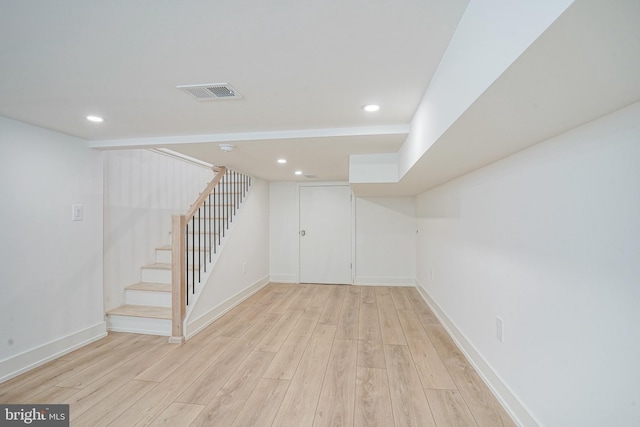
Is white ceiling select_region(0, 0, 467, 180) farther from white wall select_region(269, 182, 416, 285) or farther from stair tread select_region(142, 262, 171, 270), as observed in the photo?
white wall select_region(269, 182, 416, 285)

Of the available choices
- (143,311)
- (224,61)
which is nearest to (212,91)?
(224,61)

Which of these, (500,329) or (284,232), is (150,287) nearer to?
(284,232)

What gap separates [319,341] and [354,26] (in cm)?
264

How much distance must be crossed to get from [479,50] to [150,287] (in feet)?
12.4

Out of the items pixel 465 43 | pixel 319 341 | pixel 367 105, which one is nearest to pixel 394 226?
pixel 319 341

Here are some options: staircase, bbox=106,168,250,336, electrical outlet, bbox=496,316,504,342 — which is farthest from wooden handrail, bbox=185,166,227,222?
electrical outlet, bbox=496,316,504,342

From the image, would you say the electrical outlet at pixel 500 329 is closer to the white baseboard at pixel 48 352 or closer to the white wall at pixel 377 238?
the white wall at pixel 377 238

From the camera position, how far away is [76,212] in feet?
8.90

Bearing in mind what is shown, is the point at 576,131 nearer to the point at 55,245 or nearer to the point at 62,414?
the point at 62,414

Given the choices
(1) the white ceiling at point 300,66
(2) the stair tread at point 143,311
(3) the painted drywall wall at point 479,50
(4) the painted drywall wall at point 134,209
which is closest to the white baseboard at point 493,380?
(1) the white ceiling at point 300,66

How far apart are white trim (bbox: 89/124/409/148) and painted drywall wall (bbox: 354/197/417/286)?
2789 mm

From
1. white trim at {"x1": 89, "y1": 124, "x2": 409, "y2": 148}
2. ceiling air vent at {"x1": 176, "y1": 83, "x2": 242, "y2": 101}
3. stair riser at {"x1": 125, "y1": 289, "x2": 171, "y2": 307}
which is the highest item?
ceiling air vent at {"x1": 176, "y1": 83, "x2": 242, "y2": 101}

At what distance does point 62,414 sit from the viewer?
179cm

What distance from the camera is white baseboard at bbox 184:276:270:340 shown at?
2.95 metres
